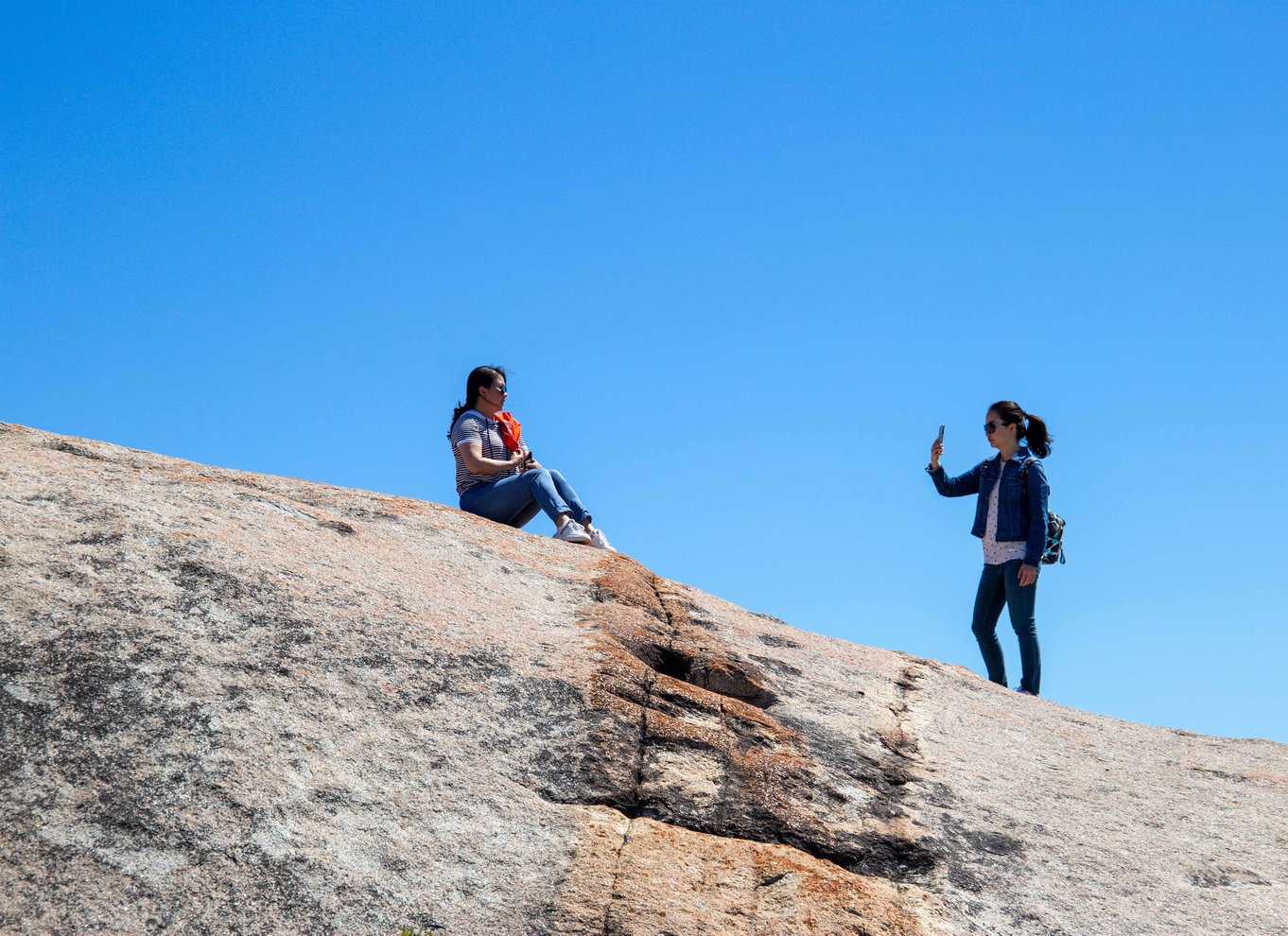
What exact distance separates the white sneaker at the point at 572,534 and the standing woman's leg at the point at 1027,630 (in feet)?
13.4

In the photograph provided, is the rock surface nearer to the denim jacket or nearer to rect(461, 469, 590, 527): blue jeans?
rect(461, 469, 590, 527): blue jeans

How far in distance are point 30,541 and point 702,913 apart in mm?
4323

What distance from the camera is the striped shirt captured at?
11.5 metres

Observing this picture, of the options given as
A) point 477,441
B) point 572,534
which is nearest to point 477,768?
→ point 572,534

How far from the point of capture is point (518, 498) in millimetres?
11344

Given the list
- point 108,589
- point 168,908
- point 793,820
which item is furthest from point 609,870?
point 108,589

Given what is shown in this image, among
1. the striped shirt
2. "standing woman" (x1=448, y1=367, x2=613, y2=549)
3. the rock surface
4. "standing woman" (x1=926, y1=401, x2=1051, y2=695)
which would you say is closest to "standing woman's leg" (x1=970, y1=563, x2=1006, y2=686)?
"standing woman" (x1=926, y1=401, x2=1051, y2=695)

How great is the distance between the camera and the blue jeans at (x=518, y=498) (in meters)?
11.3

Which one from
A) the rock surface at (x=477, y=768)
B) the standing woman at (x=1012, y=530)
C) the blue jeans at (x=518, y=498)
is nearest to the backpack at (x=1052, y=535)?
the standing woman at (x=1012, y=530)

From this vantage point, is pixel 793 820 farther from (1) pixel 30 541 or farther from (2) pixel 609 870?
(1) pixel 30 541

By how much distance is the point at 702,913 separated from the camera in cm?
598

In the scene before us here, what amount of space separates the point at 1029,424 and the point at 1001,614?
1888mm

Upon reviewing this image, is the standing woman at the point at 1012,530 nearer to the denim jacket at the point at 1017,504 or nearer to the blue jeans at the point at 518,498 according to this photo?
the denim jacket at the point at 1017,504

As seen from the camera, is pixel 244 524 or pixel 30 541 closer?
pixel 30 541
